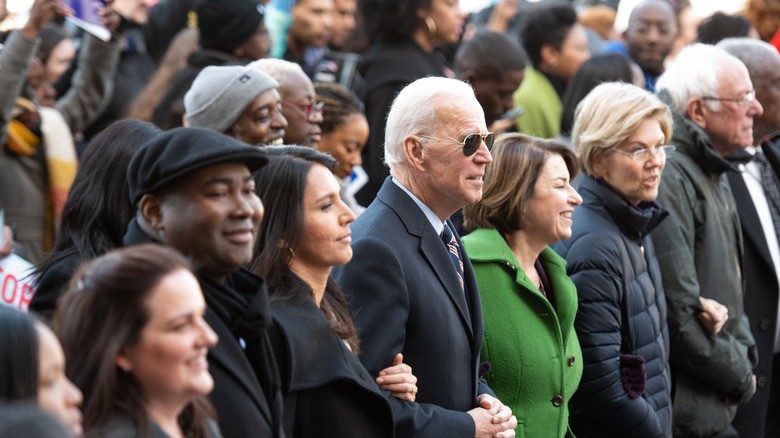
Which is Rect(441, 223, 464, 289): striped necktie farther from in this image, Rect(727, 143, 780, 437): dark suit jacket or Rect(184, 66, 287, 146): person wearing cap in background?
Rect(727, 143, 780, 437): dark suit jacket

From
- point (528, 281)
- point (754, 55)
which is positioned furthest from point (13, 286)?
point (754, 55)

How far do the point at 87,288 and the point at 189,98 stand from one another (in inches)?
95.0

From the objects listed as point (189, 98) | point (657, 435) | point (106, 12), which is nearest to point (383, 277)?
point (189, 98)

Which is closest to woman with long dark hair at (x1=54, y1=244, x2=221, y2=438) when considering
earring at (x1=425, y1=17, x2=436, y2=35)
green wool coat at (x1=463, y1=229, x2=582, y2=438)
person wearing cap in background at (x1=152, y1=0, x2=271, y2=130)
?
green wool coat at (x1=463, y1=229, x2=582, y2=438)

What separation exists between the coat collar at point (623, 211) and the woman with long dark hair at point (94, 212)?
237cm

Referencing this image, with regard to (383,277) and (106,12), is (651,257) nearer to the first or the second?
(383,277)

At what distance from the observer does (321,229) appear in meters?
3.44

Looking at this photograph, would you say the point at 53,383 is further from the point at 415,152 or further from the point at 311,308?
the point at 415,152

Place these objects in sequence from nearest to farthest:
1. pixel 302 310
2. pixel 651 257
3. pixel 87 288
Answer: pixel 87 288, pixel 302 310, pixel 651 257

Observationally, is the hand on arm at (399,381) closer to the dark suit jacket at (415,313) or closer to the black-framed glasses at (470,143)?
the dark suit jacket at (415,313)

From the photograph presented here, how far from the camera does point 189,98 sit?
190 inches

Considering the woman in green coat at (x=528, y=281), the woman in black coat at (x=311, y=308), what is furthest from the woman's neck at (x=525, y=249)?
the woman in black coat at (x=311, y=308)

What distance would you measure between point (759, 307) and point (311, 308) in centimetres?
394

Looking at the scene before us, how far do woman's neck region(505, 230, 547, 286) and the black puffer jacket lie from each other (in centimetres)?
35
